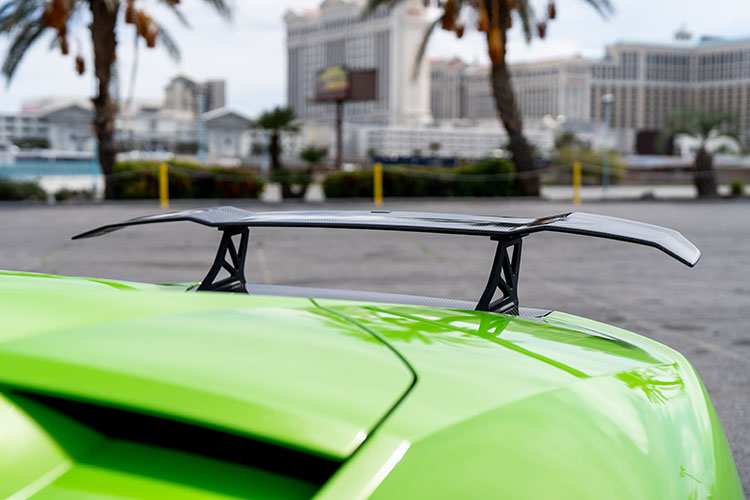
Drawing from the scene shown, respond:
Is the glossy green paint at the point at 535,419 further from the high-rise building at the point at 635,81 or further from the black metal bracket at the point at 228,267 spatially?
the high-rise building at the point at 635,81

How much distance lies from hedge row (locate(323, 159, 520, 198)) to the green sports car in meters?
24.7

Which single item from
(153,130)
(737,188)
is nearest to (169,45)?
(737,188)

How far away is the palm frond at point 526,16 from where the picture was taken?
25672mm

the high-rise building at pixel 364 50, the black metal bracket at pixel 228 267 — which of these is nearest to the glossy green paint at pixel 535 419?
the black metal bracket at pixel 228 267

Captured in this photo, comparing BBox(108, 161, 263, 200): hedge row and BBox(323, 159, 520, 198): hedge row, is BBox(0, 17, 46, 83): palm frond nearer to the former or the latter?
BBox(108, 161, 263, 200): hedge row

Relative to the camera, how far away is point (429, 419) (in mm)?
863

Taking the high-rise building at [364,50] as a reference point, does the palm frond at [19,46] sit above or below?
Result: below

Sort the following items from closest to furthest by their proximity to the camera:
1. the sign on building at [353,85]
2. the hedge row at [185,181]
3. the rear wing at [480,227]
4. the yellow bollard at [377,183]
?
the rear wing at [480,227], the hedge row at [185,181], the yellow bollard at [377,183], the sign on building at [353,85]

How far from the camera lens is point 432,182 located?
26656 mm

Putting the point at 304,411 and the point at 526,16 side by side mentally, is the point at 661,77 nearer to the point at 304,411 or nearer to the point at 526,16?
the point at 526,16

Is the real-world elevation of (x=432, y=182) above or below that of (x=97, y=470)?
below

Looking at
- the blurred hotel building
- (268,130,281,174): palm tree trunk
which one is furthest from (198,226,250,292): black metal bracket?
the blurred hotel building

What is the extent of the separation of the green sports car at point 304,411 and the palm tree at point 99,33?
76.2ft

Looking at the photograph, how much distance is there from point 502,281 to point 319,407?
0.97 metres
